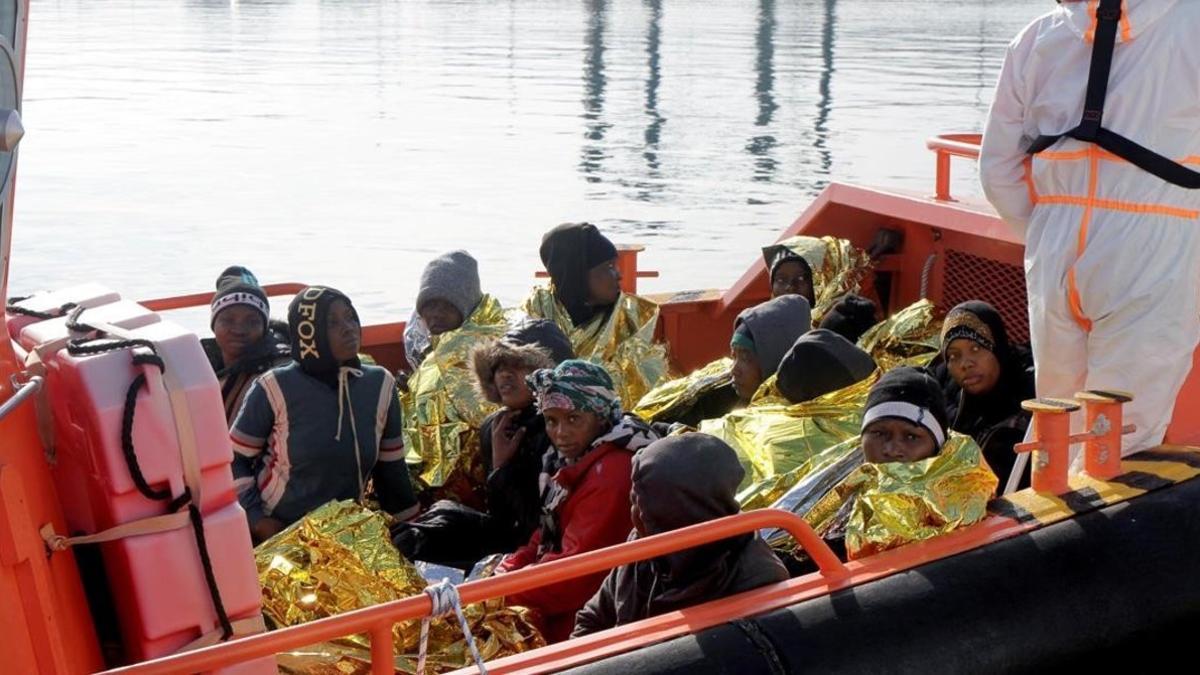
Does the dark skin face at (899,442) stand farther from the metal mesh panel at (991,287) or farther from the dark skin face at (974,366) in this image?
the metal mesh panel at (991,287)

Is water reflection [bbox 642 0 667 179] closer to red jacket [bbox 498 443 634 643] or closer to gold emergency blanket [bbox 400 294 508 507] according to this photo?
gold emergency blanket [bbox 400 294 508 507]

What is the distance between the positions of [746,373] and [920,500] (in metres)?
1.35

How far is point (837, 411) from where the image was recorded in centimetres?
392

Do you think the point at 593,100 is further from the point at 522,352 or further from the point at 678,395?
the point at 522,352

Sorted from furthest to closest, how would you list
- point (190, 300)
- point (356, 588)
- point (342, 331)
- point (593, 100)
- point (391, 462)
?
1. point (593, 100)
2. point (190, 300)
3. point (391, 462)
4. point (342, 331)
5. point (356, 588)

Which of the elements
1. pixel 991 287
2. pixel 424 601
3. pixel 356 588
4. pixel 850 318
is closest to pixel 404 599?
pixel 424 601

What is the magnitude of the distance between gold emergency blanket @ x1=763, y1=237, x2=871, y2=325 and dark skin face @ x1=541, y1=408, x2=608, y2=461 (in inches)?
76.4

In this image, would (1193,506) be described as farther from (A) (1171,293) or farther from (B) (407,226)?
(B) (407,226)

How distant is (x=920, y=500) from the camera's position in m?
3.07

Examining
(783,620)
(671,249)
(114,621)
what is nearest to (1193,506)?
(783,620)

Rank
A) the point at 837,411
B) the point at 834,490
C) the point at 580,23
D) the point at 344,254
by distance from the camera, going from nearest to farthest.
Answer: the point at 834,490 → the point at 837,411 → the point at 344,254 → the point at 580,23

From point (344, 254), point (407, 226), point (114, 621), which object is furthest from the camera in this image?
point (407, 226)

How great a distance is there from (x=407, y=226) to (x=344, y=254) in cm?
149

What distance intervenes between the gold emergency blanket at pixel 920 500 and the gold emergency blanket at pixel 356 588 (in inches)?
28.0
